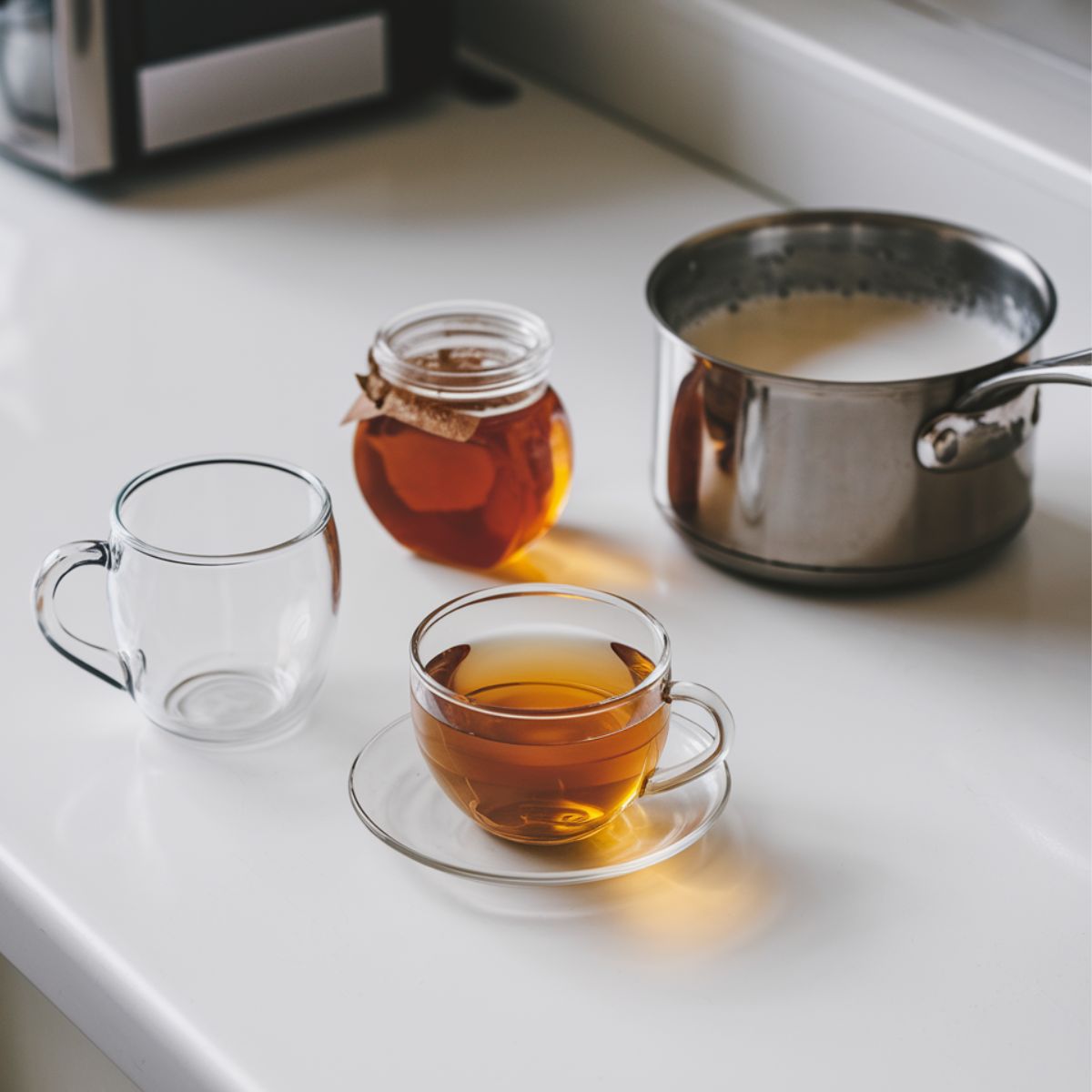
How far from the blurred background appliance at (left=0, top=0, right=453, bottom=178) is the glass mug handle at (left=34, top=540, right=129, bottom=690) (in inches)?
24.1

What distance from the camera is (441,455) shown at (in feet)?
2.67

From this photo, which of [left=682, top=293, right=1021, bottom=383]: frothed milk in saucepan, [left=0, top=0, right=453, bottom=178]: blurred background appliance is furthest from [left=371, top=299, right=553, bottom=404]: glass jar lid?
[left=0, top=0, right=453, bottom=178]: blurred background appliance

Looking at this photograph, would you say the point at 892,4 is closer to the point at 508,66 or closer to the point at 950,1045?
the point at 508,66

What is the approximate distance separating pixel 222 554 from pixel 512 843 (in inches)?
7.3

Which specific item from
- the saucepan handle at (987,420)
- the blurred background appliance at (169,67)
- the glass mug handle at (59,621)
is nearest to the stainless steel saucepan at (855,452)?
the saucepan handle at (987,420)

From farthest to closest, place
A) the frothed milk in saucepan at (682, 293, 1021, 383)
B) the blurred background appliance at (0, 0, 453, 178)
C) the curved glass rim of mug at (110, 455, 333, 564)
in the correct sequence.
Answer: the blurred background appliance at (0, 0, 453, 178) < the frothed milk in saucepan at (682, 293, 1021, 383) < the curved glass rim of mug at (110, 455, 333, 564)

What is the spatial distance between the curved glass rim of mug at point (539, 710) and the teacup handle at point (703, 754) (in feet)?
0.05

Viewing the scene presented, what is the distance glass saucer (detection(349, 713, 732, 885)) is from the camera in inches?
25.9

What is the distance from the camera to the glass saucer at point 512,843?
0.66m

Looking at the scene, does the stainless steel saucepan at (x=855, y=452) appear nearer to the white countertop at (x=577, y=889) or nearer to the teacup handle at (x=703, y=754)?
the white countertop at (x=577, y=889)

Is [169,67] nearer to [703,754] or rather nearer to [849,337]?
[849,337]

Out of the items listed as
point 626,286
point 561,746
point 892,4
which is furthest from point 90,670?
point 892,4

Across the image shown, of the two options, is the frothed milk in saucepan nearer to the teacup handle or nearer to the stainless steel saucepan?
the stainless steel saucepan

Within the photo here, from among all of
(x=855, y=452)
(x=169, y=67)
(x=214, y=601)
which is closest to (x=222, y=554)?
(x=214, y=601)
